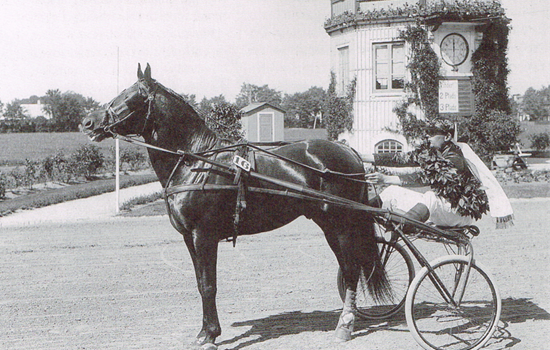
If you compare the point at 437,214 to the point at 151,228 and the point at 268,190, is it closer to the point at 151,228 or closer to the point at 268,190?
the point at 268,190

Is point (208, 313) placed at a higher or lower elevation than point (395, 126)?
lower

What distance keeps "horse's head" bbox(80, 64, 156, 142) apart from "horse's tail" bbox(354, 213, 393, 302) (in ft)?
7.79

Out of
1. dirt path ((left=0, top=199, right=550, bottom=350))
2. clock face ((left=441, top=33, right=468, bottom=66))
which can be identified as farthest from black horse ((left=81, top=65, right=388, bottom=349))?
clock face ((left=441, top=33, right=468, bottom=66))

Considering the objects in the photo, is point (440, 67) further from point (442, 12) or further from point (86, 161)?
point (86, 161)

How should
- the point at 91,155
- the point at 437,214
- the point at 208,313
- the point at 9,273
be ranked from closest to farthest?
the point at 208,313, the point at 437,214, the point at 9,273, the point at 91,155

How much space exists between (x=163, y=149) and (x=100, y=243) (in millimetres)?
5399

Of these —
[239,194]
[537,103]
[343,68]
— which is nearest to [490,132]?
[343,68]

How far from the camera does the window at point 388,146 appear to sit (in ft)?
72.3

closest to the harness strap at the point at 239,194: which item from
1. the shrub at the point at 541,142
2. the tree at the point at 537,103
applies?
the shrub at the point at 541,142

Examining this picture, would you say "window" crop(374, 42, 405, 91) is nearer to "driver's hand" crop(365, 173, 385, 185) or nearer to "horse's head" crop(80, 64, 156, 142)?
"driver's hand" crop(365, 173, 385, 185)

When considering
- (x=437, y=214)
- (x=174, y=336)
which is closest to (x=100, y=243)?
(x=174, y=336)

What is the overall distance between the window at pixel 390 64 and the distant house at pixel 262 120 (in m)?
7.11

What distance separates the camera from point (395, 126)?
72.1 feet

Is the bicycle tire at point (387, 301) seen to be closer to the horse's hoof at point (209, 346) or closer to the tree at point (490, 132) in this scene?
the horse's hoof at point (209, 346)
